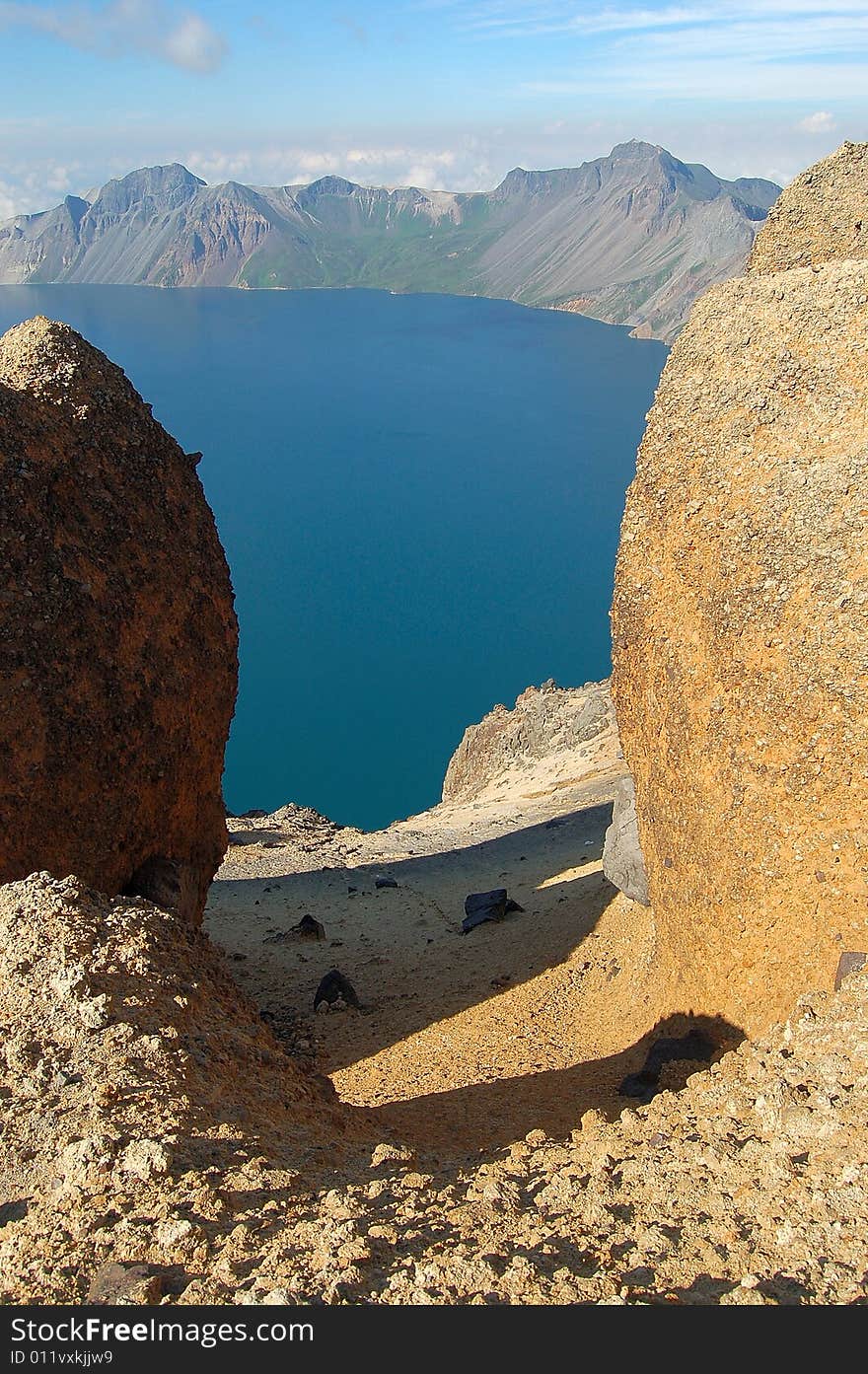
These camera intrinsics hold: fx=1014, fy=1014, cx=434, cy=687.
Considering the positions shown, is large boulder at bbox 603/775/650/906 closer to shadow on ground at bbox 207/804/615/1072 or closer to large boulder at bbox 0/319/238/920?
shadow on ground at bbox 207/804/615/1072

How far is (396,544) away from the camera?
90.3 meters

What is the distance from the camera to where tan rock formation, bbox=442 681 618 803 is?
2886cm

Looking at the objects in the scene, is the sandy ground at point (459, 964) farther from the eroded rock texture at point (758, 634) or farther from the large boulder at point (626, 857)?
the eroded rock texture at point (758, 634)

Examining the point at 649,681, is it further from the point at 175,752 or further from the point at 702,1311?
the point at 702,1311

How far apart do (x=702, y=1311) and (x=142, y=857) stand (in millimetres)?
9046

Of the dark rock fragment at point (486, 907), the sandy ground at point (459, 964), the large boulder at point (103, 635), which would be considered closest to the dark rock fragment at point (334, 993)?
the sandy ground at point (459, 964)

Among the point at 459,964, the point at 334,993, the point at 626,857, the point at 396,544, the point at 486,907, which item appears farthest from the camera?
the point at 396,544

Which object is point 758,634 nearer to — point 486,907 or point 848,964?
point 848,964

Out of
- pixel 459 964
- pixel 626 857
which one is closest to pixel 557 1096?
pixel 626 857

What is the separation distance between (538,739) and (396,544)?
60.7 metres

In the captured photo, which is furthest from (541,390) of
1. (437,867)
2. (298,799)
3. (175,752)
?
(175,752)

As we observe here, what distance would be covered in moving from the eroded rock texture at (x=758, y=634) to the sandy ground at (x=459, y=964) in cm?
203

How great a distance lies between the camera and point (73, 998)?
7.37 m

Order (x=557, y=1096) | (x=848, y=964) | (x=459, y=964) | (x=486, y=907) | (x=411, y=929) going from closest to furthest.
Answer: (x=848, y=964) → (x=557, y=1096) → (x=459, y=964) → (x=486, y=907) → (x=411, y=929)
